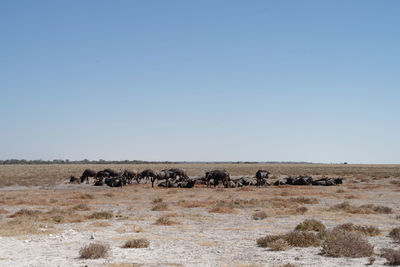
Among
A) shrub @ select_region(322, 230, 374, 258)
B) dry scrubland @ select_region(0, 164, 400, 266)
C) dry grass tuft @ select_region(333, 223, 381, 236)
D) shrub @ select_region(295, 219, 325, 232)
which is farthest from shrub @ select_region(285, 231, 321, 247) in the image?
shrub @ select_region(295, 219, 325, 232)

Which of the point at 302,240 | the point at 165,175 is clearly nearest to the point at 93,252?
the point at 302,240

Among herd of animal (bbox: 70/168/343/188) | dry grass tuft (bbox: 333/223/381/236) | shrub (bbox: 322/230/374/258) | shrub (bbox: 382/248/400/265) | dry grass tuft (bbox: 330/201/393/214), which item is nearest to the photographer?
shrub (bbox: 382/248/400/265)

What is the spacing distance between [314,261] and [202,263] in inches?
125

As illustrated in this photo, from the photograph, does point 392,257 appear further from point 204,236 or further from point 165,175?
point 165,175

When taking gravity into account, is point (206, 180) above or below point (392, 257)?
above

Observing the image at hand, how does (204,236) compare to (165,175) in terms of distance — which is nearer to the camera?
(204,236)

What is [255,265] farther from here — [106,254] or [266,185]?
[266,185]

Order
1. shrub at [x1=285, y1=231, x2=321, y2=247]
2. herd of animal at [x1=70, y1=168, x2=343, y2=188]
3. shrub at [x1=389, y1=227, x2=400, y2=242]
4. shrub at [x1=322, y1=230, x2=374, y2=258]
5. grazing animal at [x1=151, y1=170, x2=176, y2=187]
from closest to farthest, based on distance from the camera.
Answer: shrub at [x1=322, y1=230, x2=374, y2=258]
shrub at [x1=285, y1=231, x2=321, y2=247]
shrub at [x1=389, y1=227, x2=400, y2=242]
herd of animal at [x1=70, y1=168, x2=343, y2=188]
grazing animal at [x1=151, y1=170, x2=176, y2=187]

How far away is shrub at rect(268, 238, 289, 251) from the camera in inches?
512

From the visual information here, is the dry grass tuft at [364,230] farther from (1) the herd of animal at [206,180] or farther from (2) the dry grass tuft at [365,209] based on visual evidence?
(1) the herd of animal at [206,180]

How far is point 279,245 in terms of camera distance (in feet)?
42.8

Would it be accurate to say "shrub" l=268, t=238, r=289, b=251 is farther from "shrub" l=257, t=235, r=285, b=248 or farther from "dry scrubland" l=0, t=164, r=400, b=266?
"shrub" l=257, t=235, r=285, b=248

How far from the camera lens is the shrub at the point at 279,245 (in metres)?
13.0

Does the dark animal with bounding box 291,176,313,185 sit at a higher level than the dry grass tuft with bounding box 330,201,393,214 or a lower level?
higher
